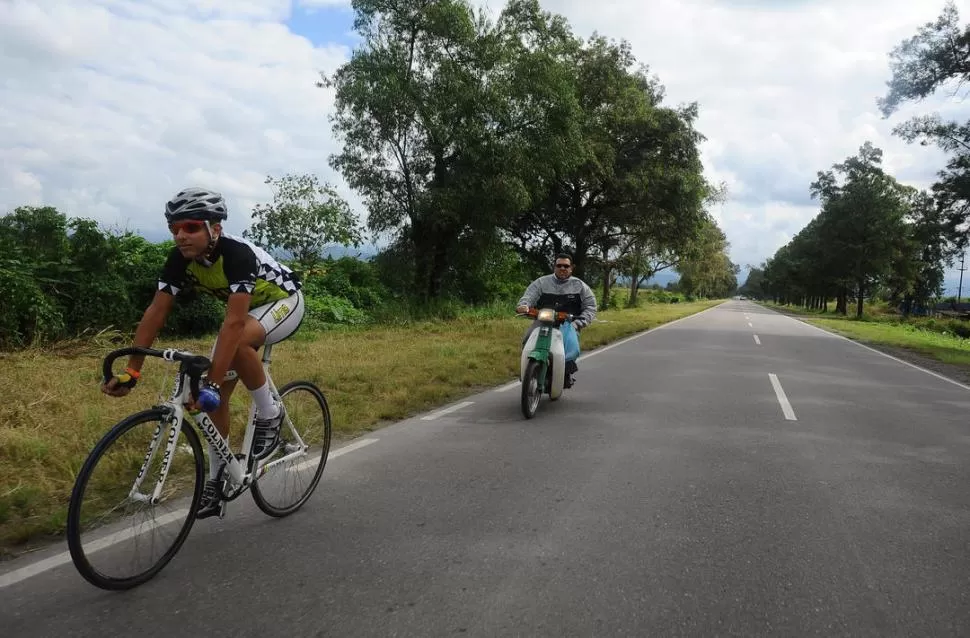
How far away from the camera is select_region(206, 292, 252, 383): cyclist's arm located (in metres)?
2.89

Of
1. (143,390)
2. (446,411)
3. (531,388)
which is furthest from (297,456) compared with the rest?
(143,390)

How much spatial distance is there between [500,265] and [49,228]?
52.9 feet

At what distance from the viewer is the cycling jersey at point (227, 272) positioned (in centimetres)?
301

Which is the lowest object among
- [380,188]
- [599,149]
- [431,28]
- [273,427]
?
[273,427]

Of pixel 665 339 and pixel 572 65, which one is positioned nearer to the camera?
pixel 665 339

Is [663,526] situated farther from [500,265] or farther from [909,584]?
[500,265]

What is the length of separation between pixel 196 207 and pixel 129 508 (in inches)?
58.3

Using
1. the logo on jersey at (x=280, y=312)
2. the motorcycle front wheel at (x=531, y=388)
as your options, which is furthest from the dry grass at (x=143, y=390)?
the motorcycle front wheel at (x=531, y=388)

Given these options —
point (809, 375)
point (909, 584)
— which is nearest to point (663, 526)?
point (909, 584)

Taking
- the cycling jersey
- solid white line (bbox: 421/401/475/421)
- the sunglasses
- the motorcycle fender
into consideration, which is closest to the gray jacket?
the motorcycle fender

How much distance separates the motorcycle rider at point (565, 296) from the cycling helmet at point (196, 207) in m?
4.74

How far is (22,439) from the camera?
4711 millimetres

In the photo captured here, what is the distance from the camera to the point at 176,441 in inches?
114

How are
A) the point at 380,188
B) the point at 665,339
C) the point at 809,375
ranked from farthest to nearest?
1. the point at 380,188
2. the point at 665,339
3. the point at 809,375
